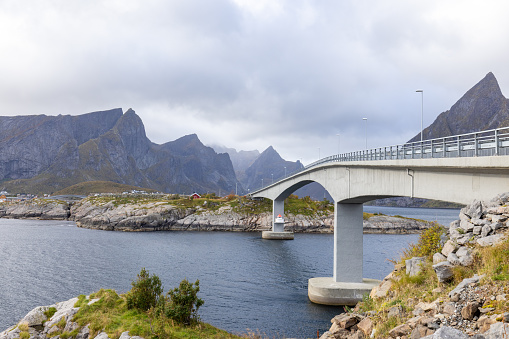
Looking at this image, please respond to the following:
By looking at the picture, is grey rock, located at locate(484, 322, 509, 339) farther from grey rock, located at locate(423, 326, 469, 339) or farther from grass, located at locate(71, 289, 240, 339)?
grass, located at locate(71, 289, 240, 339)

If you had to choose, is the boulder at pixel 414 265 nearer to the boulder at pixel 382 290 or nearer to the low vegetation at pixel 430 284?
the low vegetation at pixel 430 284

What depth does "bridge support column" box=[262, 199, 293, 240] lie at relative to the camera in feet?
303

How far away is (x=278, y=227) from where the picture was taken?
97.0m

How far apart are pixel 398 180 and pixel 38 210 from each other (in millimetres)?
164706

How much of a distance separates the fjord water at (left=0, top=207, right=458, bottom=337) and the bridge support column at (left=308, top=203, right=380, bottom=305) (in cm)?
138

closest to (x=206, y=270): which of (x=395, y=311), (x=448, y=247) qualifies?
(x=448, y=247)

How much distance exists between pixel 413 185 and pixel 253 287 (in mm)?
25069

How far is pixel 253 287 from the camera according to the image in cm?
4341

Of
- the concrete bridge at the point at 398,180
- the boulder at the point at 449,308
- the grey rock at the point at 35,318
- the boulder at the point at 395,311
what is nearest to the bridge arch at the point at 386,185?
the concrete bridge at the point at 398,180

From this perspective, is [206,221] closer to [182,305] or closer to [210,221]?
[210,221]

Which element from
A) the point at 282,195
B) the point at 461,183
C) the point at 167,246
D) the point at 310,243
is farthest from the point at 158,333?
the point at 282,195

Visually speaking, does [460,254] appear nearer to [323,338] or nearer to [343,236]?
[323,338]

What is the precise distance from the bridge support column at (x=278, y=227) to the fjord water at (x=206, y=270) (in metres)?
4.41

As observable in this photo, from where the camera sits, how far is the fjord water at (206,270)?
110 ft
